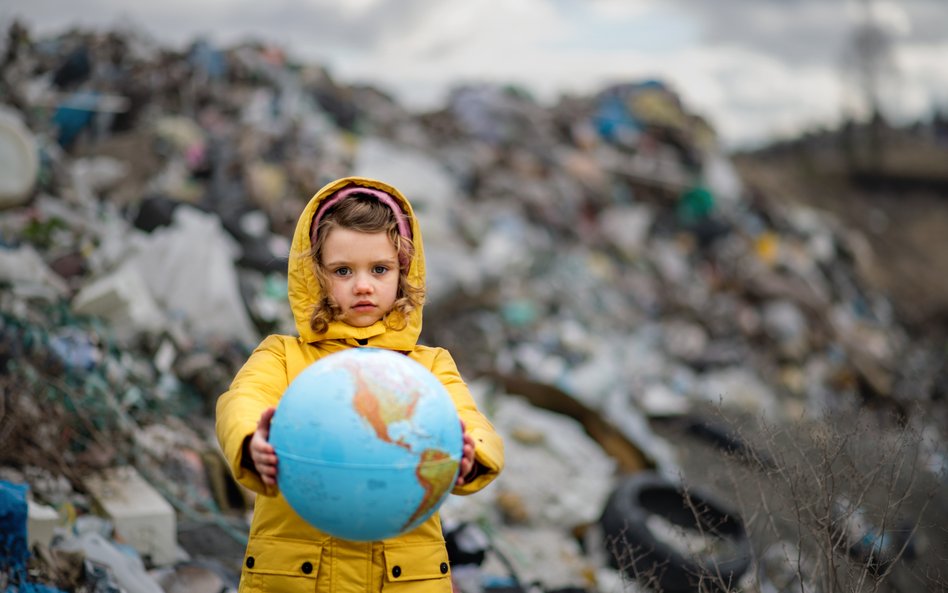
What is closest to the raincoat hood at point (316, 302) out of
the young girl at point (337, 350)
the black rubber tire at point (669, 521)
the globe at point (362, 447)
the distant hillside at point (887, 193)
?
the young girl at point (337, 350)

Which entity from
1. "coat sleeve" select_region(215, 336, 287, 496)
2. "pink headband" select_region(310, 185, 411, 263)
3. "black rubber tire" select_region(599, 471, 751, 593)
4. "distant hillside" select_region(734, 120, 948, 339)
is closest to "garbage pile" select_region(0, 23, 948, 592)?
"black rubber tire" select_region(599, 471, 751, 593)

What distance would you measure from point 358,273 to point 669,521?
2.79 meters

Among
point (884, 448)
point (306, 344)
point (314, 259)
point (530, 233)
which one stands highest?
point (314, 259)

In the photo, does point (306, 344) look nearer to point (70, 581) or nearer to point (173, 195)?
point (70, 581)

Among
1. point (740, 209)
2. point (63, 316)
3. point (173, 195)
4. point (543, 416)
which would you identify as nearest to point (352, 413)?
point (63, 316)

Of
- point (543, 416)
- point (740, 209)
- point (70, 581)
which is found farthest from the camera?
point (740, 209)

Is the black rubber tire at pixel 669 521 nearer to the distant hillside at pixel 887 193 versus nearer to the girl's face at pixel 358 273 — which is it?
the girl's face at pixel 358 273

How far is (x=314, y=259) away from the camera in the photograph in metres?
1.89

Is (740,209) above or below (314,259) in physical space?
below

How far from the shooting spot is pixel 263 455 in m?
1.55

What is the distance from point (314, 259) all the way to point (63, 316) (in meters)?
2.85

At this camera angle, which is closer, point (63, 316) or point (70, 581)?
point (70, 581)

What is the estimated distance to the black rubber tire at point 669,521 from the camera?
12.1 ft

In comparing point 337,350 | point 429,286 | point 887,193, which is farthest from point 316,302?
point 887,193
